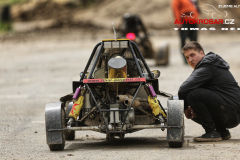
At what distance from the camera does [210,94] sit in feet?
22.0

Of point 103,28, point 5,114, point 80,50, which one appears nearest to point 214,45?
point 80,50

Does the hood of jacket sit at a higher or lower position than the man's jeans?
higher

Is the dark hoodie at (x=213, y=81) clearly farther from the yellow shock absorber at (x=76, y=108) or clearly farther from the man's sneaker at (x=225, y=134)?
A: the yellow shock absorber at (x=76, y=108)

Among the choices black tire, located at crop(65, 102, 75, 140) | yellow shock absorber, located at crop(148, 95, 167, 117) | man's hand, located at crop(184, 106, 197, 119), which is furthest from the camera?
black tire, located at crop(65, 102, 75, 140)

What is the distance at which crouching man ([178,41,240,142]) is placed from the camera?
671 centimetres

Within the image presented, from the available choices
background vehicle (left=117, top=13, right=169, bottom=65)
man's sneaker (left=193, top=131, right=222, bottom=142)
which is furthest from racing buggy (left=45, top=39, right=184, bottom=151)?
background vehicle (left=117, top=13, right=169, bottom=65)

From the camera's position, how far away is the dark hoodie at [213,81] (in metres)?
6.72

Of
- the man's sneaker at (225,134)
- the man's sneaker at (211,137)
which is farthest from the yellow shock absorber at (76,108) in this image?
the man's sneaker at (225,134)

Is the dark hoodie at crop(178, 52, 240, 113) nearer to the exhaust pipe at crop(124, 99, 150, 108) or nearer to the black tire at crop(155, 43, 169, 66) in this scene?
the exhaust pipe at crop(124, 99, 150, 108)

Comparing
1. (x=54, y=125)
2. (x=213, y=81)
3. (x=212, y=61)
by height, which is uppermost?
(x=212, y=61)

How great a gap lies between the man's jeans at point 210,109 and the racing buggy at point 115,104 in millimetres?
371

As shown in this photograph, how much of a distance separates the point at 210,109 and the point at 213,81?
1.23 feet

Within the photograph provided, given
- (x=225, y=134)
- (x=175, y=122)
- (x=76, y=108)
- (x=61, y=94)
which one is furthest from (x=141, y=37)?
(x=175, y=122)

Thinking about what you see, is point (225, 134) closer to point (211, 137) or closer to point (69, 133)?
point (211, 137)
